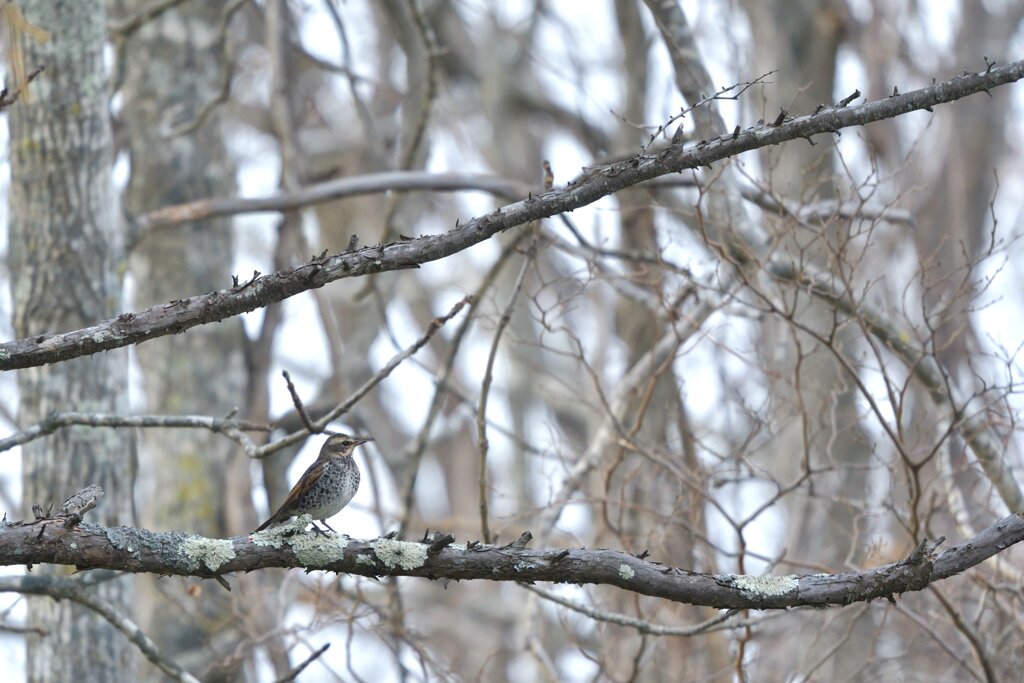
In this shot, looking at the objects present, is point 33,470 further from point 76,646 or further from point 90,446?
point 76,646

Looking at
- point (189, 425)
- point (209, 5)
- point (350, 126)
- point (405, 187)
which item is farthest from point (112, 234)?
→ point (350, 126)

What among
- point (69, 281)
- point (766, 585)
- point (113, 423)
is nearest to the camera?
point (766, 585)

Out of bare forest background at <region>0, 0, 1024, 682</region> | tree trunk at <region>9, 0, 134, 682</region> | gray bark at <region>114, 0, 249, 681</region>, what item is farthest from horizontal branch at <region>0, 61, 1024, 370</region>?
gray bark at <region>114, 0, 249, 681</region>

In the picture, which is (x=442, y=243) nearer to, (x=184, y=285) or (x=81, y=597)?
(x=81, y=597)

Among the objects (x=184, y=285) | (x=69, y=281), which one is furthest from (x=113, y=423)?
(x=184, y=285)

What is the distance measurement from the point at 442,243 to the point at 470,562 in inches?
34.1

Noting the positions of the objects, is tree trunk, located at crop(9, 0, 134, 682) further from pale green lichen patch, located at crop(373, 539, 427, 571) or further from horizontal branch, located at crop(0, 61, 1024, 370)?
pale green lichen patch, located at crop(373, 539, 427, 571)

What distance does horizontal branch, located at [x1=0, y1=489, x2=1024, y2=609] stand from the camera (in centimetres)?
298

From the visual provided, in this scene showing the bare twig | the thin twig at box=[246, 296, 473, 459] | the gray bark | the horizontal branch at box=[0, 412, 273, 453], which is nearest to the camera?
the thin twig at box=[246, 296, 473, 459]

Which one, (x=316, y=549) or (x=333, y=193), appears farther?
(x=333, y=193)

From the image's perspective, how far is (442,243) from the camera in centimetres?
305

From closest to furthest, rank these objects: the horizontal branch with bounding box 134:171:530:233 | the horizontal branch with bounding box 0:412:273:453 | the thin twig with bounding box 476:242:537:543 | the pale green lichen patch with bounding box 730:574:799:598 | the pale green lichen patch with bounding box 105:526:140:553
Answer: the pale green lichen patch with bounding box 105:526:140:553, the pale green lichen patch with bounding box 730:574:799:598, the horizontal branch with bounding box 0:412:273:453, the thin twig with bounding box 476:242:537:543, the horizontal branch with bounding box 134:171:530:233

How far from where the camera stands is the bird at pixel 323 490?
4.27m

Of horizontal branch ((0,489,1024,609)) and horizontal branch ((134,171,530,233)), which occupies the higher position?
horizontal branch ((134,171,530,233))
